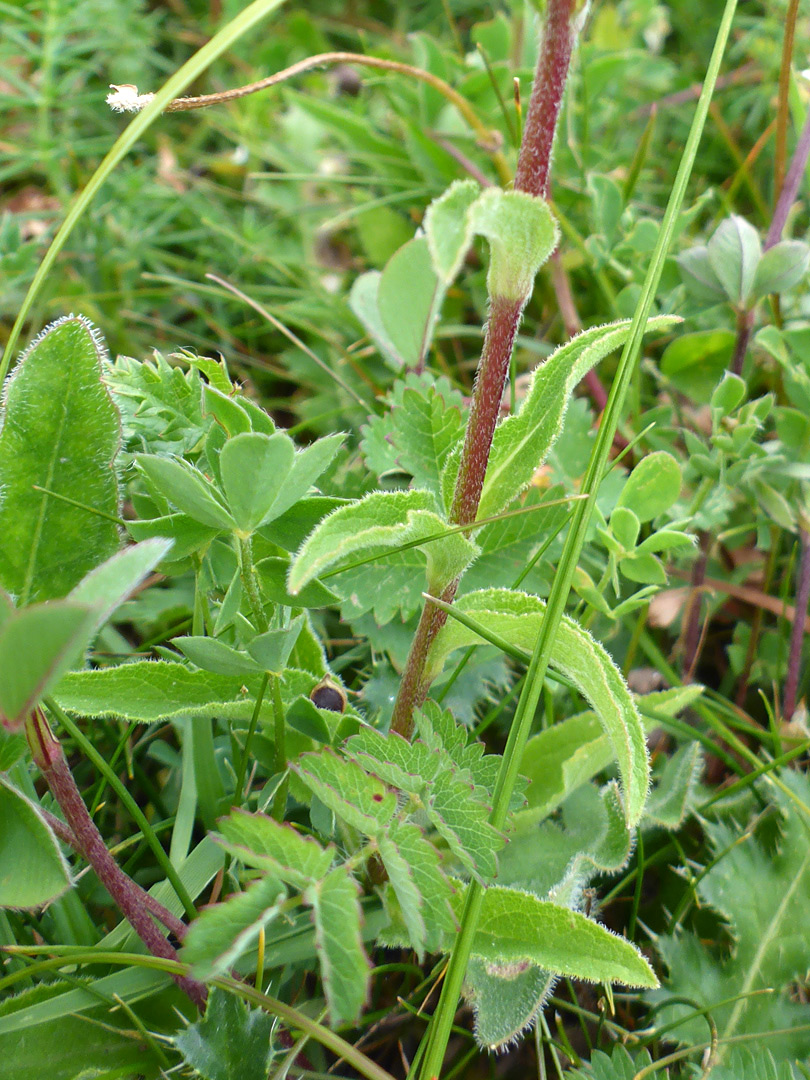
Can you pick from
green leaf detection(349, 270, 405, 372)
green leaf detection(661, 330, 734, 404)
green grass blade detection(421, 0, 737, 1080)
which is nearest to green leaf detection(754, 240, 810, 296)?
green leaf detection(661, 330, 734, 404)

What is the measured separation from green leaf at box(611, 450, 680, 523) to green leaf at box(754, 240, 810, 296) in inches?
16.7

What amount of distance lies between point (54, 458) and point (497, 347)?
1.80 feet

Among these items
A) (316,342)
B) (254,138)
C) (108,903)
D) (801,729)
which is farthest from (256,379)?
(801,729)

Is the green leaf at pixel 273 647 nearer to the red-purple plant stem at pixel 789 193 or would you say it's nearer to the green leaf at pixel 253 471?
the green leaf at pixel 253 471

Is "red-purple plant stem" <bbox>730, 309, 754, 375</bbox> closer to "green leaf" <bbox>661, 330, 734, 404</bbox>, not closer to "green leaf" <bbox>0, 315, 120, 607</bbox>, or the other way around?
"green leaf" <bbox>661, 330, 734, 404</bbox>

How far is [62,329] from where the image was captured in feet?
3.30

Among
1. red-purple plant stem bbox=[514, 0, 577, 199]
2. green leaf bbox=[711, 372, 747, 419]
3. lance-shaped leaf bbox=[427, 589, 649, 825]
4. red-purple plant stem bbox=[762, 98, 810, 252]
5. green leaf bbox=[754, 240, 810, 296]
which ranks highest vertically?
red-purple plant stem bbox=[514, 0, 577, 199]

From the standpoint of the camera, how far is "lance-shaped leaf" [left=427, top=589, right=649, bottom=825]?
85 cm

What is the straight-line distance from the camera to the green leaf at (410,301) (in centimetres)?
147

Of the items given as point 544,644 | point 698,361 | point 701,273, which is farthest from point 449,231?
point 698,361

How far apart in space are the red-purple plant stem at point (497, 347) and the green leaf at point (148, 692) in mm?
203

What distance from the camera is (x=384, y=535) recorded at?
842mm

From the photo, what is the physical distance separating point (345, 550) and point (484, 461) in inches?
8.2

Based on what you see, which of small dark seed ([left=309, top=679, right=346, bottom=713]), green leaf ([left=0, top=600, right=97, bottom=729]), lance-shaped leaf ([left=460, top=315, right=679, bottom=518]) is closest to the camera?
green leaf ([left=0, top=600, right=97, bottom=729])
